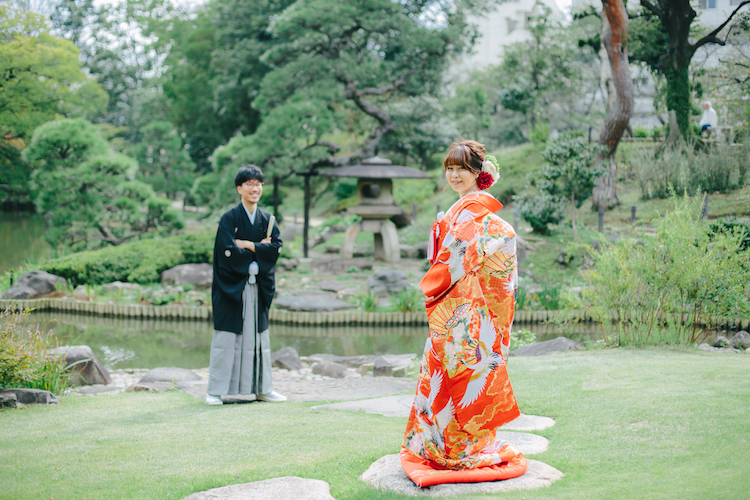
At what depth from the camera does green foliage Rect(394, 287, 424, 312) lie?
9375 millimetres

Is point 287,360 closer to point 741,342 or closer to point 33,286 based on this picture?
point 741,342

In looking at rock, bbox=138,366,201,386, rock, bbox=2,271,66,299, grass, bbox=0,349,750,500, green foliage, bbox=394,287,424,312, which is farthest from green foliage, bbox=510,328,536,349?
rock, bbox=2,271,66,299

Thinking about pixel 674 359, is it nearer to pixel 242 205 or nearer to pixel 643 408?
pixel 643 408

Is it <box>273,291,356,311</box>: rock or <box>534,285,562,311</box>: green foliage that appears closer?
<box>534,285,562,311</box>: green foliage

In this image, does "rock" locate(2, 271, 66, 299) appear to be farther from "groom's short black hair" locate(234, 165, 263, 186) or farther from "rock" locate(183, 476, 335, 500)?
"rock" locate(183, 476, 335, 500)

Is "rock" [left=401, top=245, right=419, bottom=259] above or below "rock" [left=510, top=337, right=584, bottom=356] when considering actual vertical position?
above

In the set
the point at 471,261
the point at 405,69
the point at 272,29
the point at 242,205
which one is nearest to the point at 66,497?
the point at 471,261

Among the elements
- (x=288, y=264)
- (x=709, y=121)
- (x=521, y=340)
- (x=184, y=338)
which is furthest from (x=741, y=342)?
(x=709, y=121)

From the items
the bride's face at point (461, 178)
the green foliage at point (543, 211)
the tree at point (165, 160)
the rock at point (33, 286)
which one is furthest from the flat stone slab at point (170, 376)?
the tree at point (165, 160)

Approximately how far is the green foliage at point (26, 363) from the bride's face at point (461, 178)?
11.3 ft

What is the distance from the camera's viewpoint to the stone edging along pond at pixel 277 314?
9305mm

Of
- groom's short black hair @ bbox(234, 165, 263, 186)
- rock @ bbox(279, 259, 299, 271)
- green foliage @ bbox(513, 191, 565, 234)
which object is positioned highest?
green foliage @ bbox(513, 191, 565, 234)

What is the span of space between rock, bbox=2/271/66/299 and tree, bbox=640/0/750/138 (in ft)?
41.5

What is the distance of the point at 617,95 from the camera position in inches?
513
